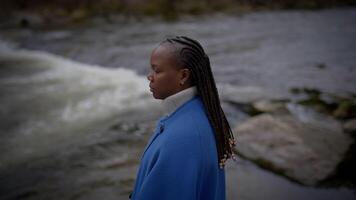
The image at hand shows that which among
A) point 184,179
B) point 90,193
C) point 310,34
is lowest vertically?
point 310,34

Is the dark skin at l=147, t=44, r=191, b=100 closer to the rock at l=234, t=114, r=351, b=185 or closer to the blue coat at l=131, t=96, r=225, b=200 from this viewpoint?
the blue coat at l=131, t=96, r=225, b=200

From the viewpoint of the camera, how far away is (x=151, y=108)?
24.6ft

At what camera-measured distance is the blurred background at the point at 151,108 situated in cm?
464

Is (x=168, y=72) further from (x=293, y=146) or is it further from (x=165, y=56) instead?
(x=293, y=146)

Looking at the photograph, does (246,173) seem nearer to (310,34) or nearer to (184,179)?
(184,179)

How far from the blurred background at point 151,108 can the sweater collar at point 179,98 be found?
2586mm

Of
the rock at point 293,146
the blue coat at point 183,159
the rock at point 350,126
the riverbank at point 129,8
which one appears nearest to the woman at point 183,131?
the blue coat at point 183,159

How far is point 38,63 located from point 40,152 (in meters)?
7.90

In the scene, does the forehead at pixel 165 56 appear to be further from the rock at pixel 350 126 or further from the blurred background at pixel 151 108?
the rock at pixel 350 126

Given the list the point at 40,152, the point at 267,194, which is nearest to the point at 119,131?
the point at 40,152

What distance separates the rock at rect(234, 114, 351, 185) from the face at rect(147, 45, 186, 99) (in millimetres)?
2970

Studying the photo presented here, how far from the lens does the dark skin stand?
1.94 m

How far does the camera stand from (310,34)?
15.4 metres

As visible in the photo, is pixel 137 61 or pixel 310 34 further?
pixel 310 34
